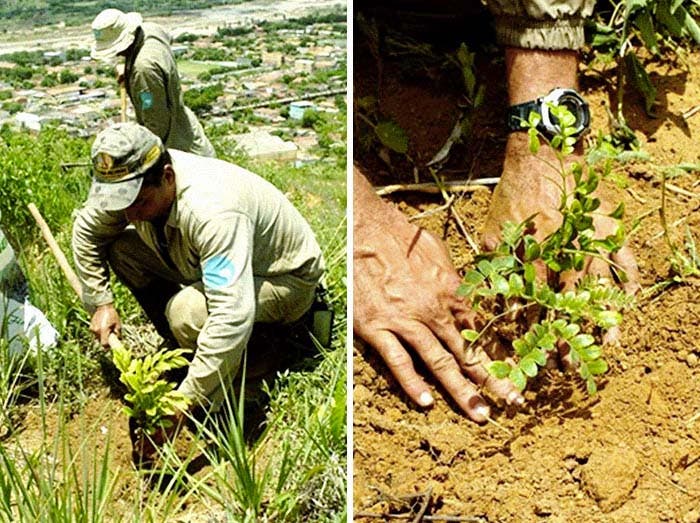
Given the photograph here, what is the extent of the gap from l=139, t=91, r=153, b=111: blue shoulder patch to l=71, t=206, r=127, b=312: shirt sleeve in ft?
0.90

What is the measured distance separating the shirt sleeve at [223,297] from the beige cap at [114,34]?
62 centimetres

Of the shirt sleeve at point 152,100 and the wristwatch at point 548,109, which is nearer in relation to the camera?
the wristwatch at point 548,109

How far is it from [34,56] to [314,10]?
62cm

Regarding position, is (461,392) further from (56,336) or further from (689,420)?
(56,336)

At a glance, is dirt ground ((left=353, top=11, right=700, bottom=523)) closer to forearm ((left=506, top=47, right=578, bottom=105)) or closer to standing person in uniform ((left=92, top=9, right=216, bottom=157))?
forearm ((left=506, top=47, right=578, bottom=105))

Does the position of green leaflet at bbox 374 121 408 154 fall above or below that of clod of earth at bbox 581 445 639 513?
above

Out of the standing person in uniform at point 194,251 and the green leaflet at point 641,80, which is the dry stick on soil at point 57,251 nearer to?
the standing person in uniform at point 194,251

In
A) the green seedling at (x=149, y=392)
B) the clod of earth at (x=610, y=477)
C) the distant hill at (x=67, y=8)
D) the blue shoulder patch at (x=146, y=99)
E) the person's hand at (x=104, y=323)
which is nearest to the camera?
the clod of earth at (x=610, y=477)

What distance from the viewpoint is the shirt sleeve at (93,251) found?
240 centimetres

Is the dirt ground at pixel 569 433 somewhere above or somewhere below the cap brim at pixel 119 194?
below

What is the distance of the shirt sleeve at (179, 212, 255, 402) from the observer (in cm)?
213

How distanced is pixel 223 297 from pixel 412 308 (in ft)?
1.28

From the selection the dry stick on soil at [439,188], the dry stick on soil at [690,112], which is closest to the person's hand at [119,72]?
the dry stick on soil at [439,188]

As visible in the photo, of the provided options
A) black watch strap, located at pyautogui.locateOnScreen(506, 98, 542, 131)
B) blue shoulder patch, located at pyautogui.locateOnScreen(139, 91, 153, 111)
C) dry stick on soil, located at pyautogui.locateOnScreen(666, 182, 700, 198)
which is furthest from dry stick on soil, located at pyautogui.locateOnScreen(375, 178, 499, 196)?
blue shoulder patch, located at pyautogui.locateOnScreen(139, 91, 153, 111)
